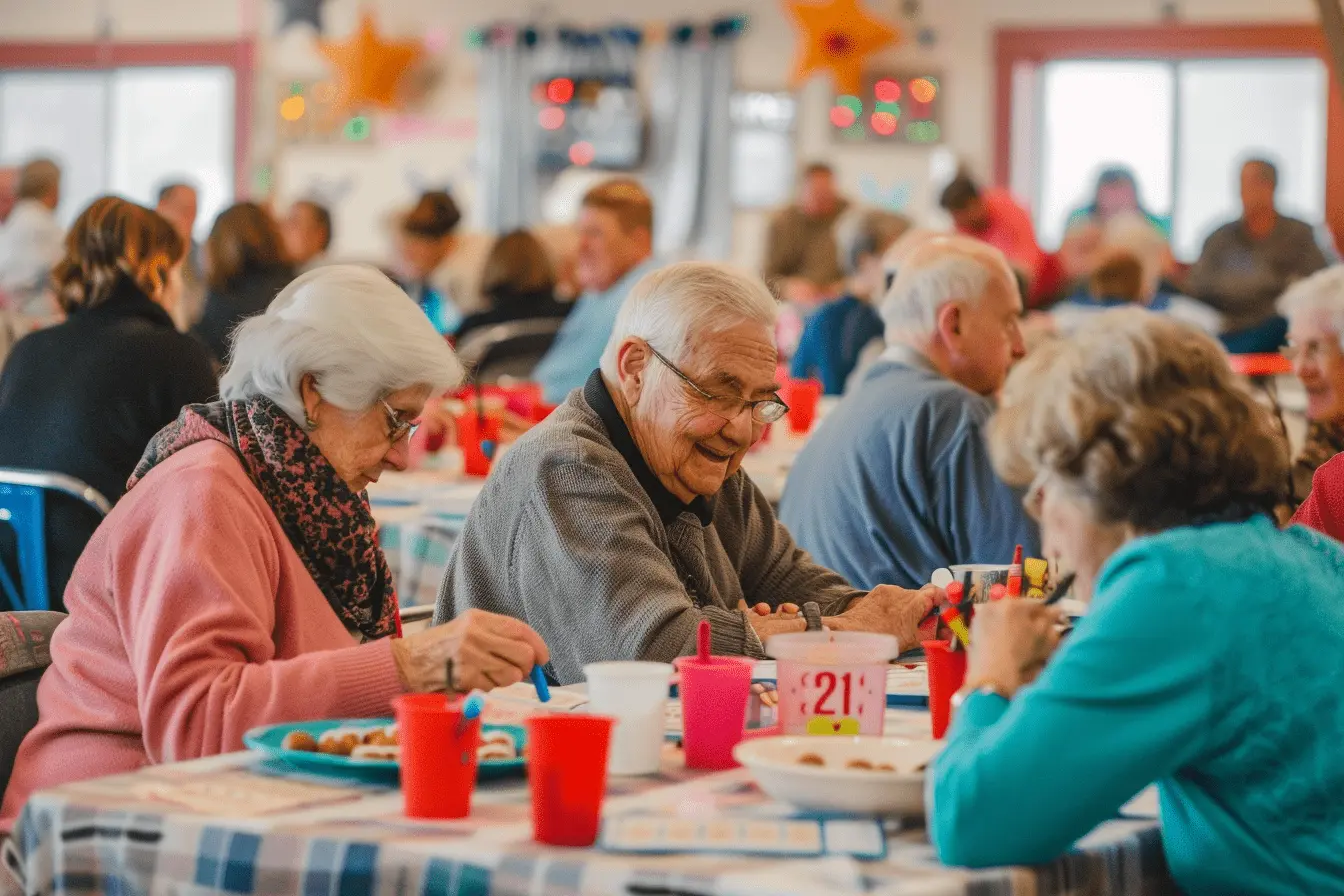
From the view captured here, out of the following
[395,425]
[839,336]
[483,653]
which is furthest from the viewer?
[839,336]

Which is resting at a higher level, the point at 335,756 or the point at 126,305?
the point at 126,305

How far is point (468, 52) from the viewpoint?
12250 mm

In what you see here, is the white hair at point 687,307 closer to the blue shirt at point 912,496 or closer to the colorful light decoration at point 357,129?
the blue shirt at point 912,496

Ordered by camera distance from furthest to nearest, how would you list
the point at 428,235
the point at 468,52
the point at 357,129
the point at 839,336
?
the point at 357,129 → the point at 468,52 → the point at 428,235 → the point at 839,336

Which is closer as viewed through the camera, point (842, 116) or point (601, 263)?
point (601, 263)

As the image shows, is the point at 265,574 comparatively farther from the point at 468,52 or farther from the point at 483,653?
the point at 468,52

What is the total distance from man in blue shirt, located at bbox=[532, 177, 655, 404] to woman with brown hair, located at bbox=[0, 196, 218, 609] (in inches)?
91.9

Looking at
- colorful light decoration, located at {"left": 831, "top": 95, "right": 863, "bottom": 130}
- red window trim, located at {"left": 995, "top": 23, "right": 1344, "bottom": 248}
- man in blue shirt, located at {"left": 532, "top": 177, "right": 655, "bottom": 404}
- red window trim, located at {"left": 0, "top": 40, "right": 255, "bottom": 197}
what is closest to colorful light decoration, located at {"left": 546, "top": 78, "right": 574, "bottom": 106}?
colorful light decoration, located at {"left": 831, "top": 95, "right": 863, "bottom": 130}

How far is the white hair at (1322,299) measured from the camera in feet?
12.2

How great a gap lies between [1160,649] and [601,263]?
4.82 m

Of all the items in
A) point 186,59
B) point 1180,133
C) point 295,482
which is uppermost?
point 186,59

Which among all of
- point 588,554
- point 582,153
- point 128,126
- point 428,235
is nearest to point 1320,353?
point 588,554

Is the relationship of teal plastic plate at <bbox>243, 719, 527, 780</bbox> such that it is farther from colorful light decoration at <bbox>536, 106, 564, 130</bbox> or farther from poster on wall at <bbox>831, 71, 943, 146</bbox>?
colorful light decoration at <bbox>536, 106, 564, 130</bbox>

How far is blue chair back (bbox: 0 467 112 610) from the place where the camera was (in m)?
3.10
